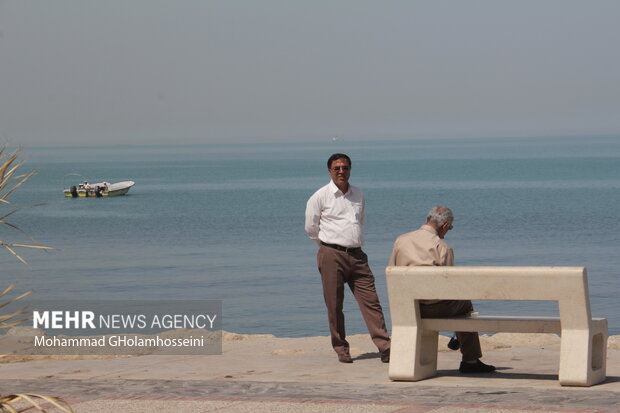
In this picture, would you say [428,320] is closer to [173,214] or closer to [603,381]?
[603,381]

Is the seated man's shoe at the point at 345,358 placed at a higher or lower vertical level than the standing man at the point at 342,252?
lower

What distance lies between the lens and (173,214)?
69.6 m

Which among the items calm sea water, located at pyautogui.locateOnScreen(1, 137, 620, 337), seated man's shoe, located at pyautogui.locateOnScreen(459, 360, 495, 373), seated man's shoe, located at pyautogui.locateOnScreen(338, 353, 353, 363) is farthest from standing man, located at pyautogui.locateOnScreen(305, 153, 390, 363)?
calm sea water, located at pyautogui.locateOnScreen(1, 137, 620, 337)

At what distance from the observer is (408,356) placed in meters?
8.59

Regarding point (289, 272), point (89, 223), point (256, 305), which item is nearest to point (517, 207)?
point (89, 223)

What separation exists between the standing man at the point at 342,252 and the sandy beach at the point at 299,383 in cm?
29

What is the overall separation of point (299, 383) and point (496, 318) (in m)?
1.48

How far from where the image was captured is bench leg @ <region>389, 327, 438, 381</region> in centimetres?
857

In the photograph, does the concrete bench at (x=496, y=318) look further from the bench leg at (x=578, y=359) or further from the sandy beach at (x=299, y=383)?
the sandy beach at (x=299, y=383)

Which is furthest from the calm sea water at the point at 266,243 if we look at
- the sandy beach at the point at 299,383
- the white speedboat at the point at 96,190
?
the sandy beach at the point at 299,383

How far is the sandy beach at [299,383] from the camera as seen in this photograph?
759 centimetres

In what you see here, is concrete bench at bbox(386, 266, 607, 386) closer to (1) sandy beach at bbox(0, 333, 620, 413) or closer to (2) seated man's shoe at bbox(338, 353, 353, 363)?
(1) sandy beach at bbox(0, 333, 620, 413)

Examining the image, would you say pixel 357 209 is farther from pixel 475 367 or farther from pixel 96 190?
pixel 96 190

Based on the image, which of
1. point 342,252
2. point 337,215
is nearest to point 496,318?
point 342,252
